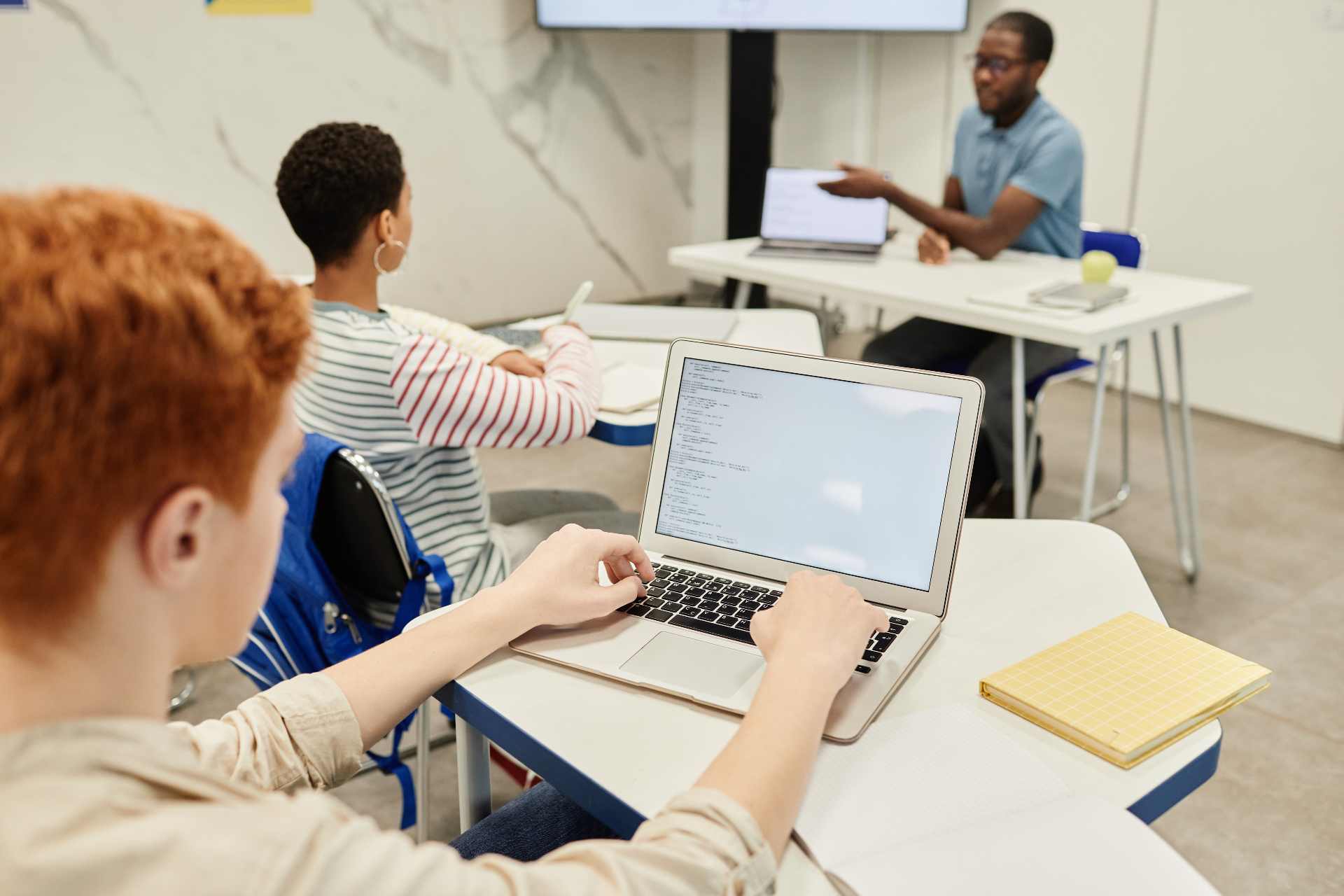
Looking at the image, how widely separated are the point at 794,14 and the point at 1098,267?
80.9 inches

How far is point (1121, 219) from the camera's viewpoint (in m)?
3.95

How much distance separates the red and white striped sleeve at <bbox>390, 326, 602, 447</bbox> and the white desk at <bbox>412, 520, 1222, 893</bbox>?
60cm

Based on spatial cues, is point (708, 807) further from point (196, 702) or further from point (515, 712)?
point (196, 702)

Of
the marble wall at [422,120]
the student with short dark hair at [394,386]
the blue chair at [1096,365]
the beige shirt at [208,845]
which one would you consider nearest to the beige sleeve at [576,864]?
the beige shirt at [208,845]

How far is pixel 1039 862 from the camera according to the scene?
0.72 meters

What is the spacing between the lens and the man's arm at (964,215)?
2771mm

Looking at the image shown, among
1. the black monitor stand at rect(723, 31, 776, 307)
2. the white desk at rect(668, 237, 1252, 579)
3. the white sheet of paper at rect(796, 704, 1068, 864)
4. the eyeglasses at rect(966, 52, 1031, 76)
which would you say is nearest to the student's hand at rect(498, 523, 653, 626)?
the white sheet of paper at rect(796, 704, 1068, 864)

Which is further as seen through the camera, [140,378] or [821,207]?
[821,207]

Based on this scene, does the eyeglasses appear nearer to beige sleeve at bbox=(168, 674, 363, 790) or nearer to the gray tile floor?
the gray tile floor

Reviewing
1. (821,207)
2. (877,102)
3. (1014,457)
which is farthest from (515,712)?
(877,102)

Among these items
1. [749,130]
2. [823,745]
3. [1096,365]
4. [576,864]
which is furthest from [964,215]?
[576,864]

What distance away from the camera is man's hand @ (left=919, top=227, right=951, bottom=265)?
2.83 m

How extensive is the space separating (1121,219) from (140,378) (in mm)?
4035

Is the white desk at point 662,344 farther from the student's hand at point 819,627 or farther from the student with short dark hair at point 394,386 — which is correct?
the student's hand at point 819,627
